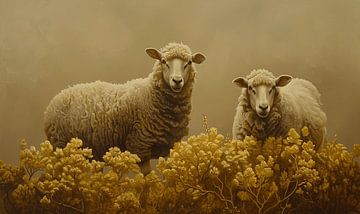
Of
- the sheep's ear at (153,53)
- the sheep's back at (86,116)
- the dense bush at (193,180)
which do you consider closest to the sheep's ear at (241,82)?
the dense bush at (193,180)

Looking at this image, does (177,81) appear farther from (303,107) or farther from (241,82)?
(303,107)

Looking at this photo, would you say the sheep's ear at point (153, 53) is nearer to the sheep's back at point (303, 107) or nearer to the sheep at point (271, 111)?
the sheep at point (271, 111)

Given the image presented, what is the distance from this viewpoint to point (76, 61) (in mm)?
7062

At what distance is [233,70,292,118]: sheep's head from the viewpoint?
22.3ft

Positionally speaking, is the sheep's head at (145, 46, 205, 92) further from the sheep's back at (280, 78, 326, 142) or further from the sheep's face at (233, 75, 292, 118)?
the sheep's back at (280, 78, 326, 142)

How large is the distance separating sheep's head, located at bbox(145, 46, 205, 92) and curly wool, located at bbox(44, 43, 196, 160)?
25 millimetres

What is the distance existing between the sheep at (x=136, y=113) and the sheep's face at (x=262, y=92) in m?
0.40

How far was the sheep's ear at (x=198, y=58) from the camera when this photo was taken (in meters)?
7.00

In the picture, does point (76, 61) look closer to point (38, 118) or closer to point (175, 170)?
point (38, 118)

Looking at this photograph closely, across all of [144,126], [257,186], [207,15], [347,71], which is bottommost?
[257,186]

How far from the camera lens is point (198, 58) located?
702 centimetres

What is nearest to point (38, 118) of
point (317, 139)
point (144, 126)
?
point (144, 126)

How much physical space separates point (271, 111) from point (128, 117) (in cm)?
108

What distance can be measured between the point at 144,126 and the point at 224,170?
69cm
